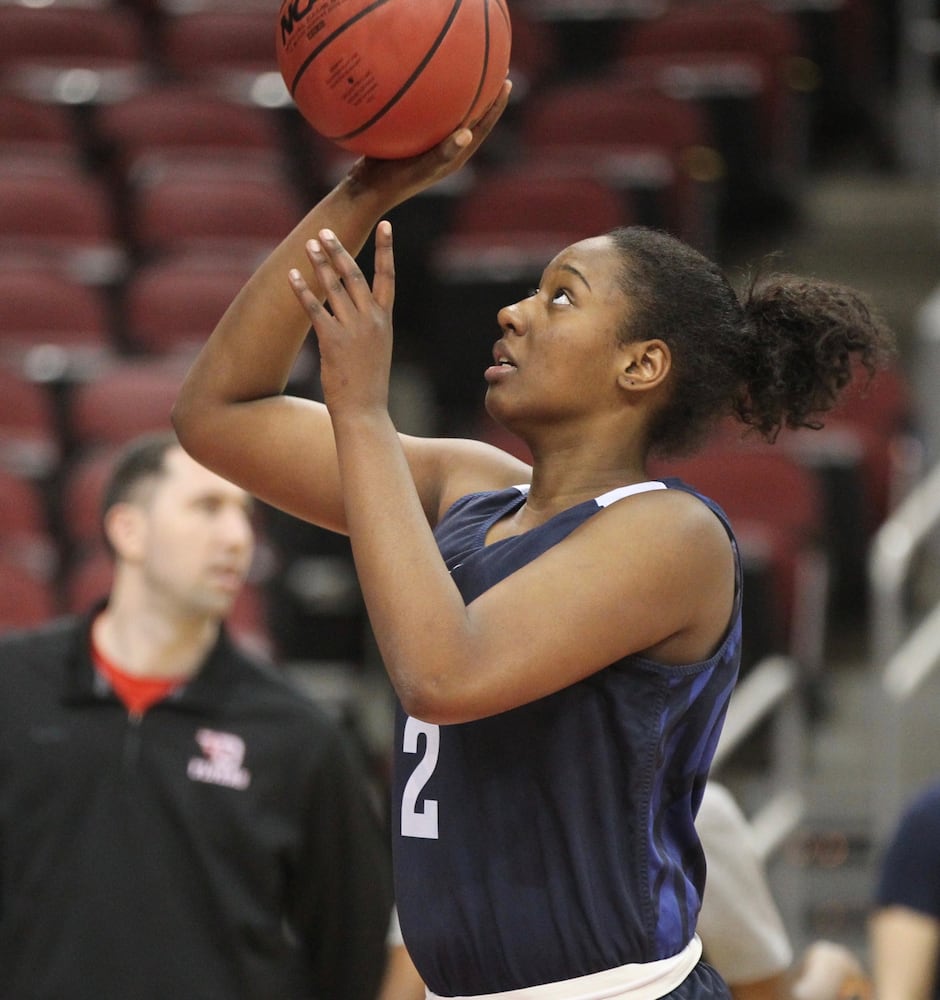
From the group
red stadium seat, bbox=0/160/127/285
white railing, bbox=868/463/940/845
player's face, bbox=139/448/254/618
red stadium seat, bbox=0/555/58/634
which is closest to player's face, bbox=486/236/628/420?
player's face, bbox=139/448/254/618

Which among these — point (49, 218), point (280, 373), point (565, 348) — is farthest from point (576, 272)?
point (49, 218)

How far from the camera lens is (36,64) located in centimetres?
824

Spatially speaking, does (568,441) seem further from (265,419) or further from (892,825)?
(892,825)

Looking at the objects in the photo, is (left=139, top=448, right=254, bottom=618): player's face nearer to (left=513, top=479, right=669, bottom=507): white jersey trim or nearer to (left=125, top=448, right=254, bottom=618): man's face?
(left=125, top=448, right=254, bottom=618): man's face

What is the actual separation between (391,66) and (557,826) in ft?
2.93

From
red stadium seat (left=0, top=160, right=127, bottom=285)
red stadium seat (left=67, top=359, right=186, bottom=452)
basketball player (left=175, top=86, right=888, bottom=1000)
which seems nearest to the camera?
basketball player (left=175, top=86, right=888, bottom=1000)

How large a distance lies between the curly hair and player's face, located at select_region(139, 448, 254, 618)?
5.23 feet

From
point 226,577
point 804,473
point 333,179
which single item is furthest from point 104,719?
point 333,179

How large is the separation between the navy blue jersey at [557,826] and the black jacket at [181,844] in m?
1.30

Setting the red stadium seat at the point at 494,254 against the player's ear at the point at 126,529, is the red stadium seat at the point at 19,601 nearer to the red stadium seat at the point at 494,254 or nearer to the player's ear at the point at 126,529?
the player's ear at the point at 126,529

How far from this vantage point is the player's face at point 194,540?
Result: 3.69 meters

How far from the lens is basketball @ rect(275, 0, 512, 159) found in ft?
7.32

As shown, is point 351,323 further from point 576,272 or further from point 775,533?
point 775,533

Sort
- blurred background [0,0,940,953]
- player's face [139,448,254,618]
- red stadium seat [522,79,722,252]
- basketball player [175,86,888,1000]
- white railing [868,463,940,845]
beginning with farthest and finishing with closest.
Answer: red stadium seat [522,79,722,252], blurred background [0,0,940,953], white railing [868,463,940,845], player's face [139,448,254,618], basketball player [175,86,888,1000]
